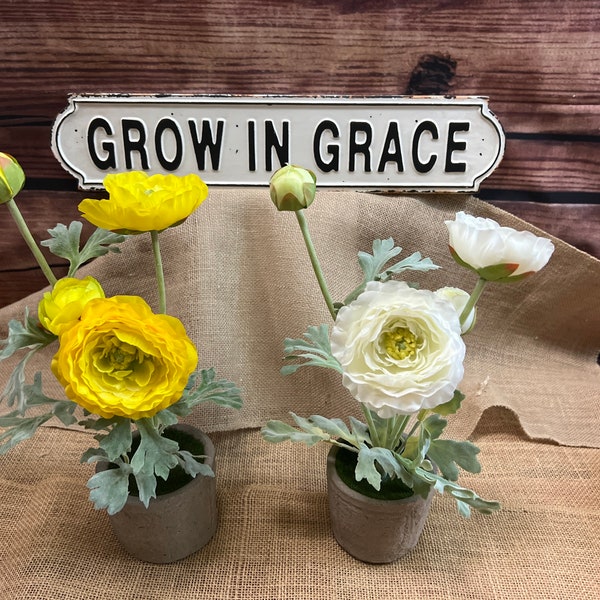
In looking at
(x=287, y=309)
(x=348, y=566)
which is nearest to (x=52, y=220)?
(x=287, y=309)

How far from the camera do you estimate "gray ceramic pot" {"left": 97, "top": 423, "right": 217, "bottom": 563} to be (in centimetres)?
59

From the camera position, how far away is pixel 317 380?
84 centimetres

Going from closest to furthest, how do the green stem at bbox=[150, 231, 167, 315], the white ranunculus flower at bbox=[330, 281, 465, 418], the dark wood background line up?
the white ranunculus flower at bbox=[330, 281, 465, 418]
the green stem at bbox=[150, 231, 167, 315]
the dark wood background

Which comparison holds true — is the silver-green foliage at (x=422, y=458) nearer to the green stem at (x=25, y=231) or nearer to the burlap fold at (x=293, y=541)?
the burlap fold at (x=293, y=541)

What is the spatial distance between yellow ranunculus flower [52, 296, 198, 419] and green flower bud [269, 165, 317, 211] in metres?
0.14

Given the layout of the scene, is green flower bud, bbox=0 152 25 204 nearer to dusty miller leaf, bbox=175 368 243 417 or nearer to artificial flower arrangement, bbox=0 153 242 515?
artificial flower arrangement, bbox=0 153 242 515

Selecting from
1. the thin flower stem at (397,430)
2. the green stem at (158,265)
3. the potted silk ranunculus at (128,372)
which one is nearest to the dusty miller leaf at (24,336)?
the potted silk ranunculus at (128,372)

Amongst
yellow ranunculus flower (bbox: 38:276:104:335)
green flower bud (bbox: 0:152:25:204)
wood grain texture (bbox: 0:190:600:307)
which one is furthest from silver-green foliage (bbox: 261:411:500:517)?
wood grain texture (bbox: 0:190:600:307)

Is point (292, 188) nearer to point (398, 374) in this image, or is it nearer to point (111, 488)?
point (398, 374)

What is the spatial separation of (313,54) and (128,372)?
54 centimetres

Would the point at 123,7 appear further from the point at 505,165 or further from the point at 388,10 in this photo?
the point at 505,165

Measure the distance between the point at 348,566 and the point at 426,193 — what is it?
20.4 inches

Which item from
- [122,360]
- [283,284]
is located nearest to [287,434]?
[122,360]

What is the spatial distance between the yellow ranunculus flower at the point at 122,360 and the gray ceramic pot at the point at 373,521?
22cm
